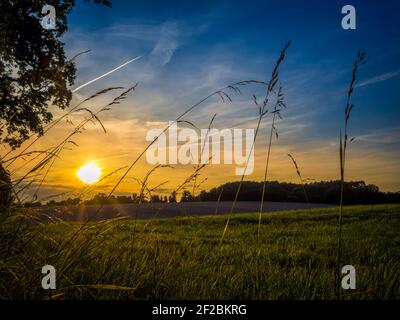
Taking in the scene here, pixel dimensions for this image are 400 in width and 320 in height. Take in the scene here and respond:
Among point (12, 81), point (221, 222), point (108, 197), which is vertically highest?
point (12, 81)

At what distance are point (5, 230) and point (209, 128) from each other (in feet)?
5.09

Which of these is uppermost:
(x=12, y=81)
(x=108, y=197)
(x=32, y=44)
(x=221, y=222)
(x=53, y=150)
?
(x=32, y=44)

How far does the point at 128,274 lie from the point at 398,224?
12.3 metres

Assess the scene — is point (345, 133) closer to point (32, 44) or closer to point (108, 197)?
point (108, 197)

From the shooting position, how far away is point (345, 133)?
6.30ft

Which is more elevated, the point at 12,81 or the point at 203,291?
the point at 12,81

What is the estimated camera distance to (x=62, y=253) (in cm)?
225
